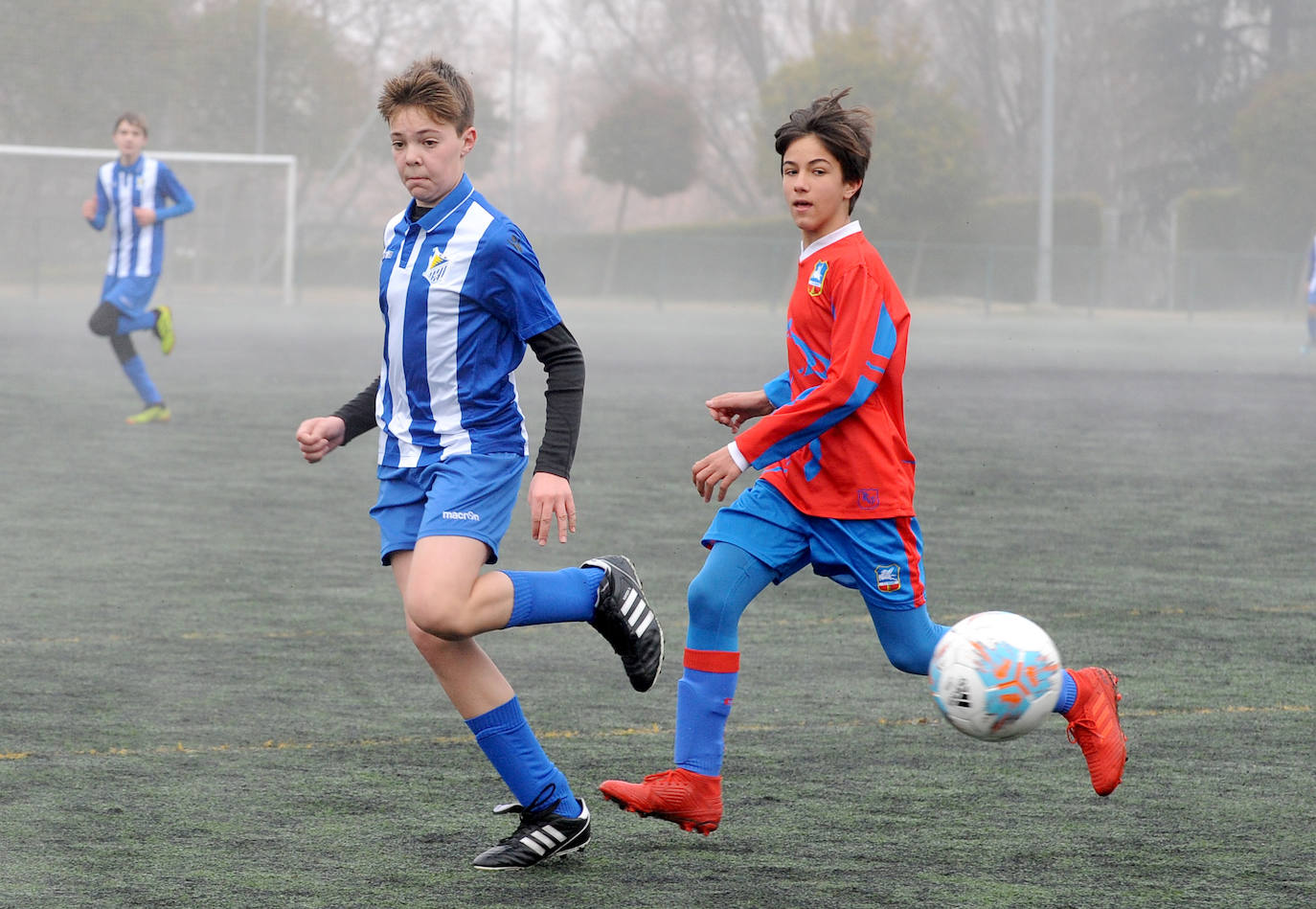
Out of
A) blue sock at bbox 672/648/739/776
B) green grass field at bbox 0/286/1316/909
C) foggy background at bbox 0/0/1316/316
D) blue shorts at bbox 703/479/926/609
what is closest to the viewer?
→ green grass field at bbox 0/286/1316/909

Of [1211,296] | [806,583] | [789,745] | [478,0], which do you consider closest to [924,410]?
[806,583]

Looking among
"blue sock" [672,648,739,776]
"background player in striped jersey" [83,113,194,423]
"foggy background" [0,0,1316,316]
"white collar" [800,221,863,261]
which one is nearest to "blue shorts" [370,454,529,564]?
"blue sock" [672,648,739,776]

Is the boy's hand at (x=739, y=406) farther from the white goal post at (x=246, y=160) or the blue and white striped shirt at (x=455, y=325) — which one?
the white goal post at (x=246, y=160)

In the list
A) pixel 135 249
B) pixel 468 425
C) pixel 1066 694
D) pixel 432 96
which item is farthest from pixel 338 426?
pixel 135 249

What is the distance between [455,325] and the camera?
11.9ft

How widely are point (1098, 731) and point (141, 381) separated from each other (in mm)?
9620

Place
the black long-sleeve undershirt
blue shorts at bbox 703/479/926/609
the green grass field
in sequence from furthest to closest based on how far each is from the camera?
blue shorts at bbox 703/479/926/609 < the black long-sleeve undershirt < the green grass field

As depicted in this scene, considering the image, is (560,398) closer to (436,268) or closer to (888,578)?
(436,268)

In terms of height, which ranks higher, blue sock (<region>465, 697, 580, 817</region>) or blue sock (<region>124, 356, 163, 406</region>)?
blue sock (<region>124, 356, 163, 406</region>)

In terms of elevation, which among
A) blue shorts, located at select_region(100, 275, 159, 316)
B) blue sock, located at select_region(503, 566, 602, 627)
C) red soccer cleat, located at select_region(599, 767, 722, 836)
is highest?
blue shorts, located at select_region(100, 275, 159, 316)

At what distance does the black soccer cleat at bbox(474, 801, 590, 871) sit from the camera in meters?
3.49

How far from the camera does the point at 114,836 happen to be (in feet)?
11.9

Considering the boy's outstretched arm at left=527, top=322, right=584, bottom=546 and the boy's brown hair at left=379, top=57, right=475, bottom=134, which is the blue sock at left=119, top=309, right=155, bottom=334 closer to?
the boy's brown hair at left=379, top=57, right=475, bottom=134

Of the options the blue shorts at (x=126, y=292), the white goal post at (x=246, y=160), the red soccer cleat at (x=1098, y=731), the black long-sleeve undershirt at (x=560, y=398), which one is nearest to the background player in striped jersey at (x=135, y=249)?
the blue shorts at (x=126, y=292)
